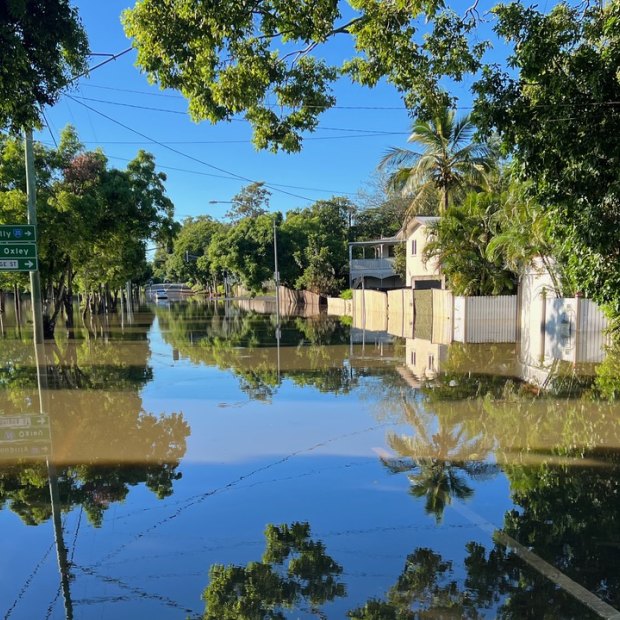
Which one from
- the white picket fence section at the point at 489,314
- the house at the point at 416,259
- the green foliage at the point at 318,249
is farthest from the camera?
the green foliage at the point at 318,249

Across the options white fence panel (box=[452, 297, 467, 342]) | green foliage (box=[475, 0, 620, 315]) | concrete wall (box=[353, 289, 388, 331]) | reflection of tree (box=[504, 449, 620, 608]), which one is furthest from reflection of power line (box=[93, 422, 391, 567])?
concrete wall (box=[353, 289, 388, 331])

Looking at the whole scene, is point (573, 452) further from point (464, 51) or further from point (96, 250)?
point (96, 250)

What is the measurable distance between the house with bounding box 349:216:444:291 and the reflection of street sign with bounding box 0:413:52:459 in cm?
2635

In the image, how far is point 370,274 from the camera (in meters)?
45.6

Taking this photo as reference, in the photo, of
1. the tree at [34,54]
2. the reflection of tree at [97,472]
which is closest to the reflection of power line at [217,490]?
the reflection of tree at [97,472]

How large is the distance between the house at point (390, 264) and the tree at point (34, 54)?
2682cm

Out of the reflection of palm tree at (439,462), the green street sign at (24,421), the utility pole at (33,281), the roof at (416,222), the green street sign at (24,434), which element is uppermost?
the roof at (416,222)

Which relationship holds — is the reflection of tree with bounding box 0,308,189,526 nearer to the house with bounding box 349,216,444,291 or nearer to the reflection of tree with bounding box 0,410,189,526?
the reflection of tree with bounding box 0,410,189,526

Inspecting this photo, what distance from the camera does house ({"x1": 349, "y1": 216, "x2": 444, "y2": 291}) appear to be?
34.9 m

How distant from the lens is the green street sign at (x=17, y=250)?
13734 mm

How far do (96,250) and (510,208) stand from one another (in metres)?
20.6

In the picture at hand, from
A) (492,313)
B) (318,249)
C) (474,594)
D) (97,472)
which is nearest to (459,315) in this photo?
(492,313)

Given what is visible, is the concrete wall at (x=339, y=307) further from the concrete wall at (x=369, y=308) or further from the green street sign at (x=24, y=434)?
the green street sign at (x=24, y=434)

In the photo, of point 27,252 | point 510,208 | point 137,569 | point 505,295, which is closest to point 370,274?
point 505,295
